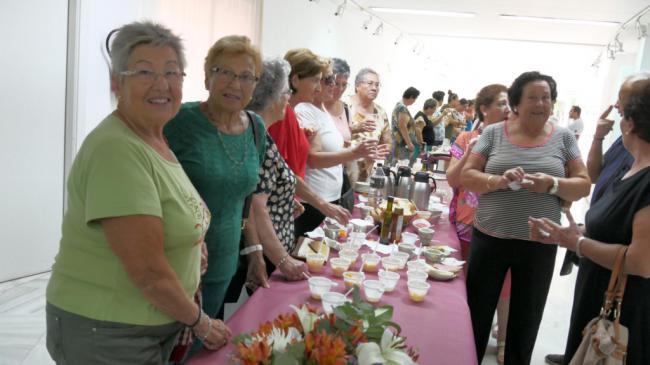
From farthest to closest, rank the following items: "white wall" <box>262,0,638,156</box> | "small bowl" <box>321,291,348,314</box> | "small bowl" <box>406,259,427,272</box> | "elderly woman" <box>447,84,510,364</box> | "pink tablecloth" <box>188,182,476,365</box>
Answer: "white wall" <box>262,0,638,156</box> → "elderly woman" <box>447,84,510,364</box> → "small bowl" <box>406,259,427,272</box> → "small bowl" <box>321,291,348,314</box> → "pink tablecloth" <box>188,182,476,365</box>

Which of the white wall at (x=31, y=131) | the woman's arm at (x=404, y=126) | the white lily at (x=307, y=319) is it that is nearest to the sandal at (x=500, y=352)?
the white lily at (x=307, y=319)

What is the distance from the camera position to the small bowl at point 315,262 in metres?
1.83

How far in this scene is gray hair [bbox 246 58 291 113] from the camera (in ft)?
5.96

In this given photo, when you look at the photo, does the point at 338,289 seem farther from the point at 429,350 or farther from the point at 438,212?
the point at 438,212

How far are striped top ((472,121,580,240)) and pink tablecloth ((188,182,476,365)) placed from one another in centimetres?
47

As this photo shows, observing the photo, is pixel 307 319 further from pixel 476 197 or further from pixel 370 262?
pixel 476 197

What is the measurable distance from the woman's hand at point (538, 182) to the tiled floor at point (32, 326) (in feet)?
3.94

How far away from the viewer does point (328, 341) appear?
0.93m

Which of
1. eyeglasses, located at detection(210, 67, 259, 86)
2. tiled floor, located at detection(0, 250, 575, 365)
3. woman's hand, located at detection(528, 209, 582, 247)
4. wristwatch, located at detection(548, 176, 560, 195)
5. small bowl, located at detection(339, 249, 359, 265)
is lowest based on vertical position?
tiled floor, located at detection(0, 250, 575, 365)

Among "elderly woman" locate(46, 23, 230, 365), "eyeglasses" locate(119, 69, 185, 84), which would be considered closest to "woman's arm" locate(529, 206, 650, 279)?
"elderly woman" locate(46, 23, 230, 365)

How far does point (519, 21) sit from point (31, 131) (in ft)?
26.5

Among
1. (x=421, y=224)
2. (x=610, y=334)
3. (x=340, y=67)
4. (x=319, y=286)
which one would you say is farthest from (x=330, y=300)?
(x=340, y=67)

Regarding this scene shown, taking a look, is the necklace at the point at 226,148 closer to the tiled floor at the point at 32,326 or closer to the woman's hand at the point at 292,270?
the woman's hand at the point at 292,270

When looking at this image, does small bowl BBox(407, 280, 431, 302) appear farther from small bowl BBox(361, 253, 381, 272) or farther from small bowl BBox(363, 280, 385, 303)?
small bowl BBox(361, 253, 381, 272)
